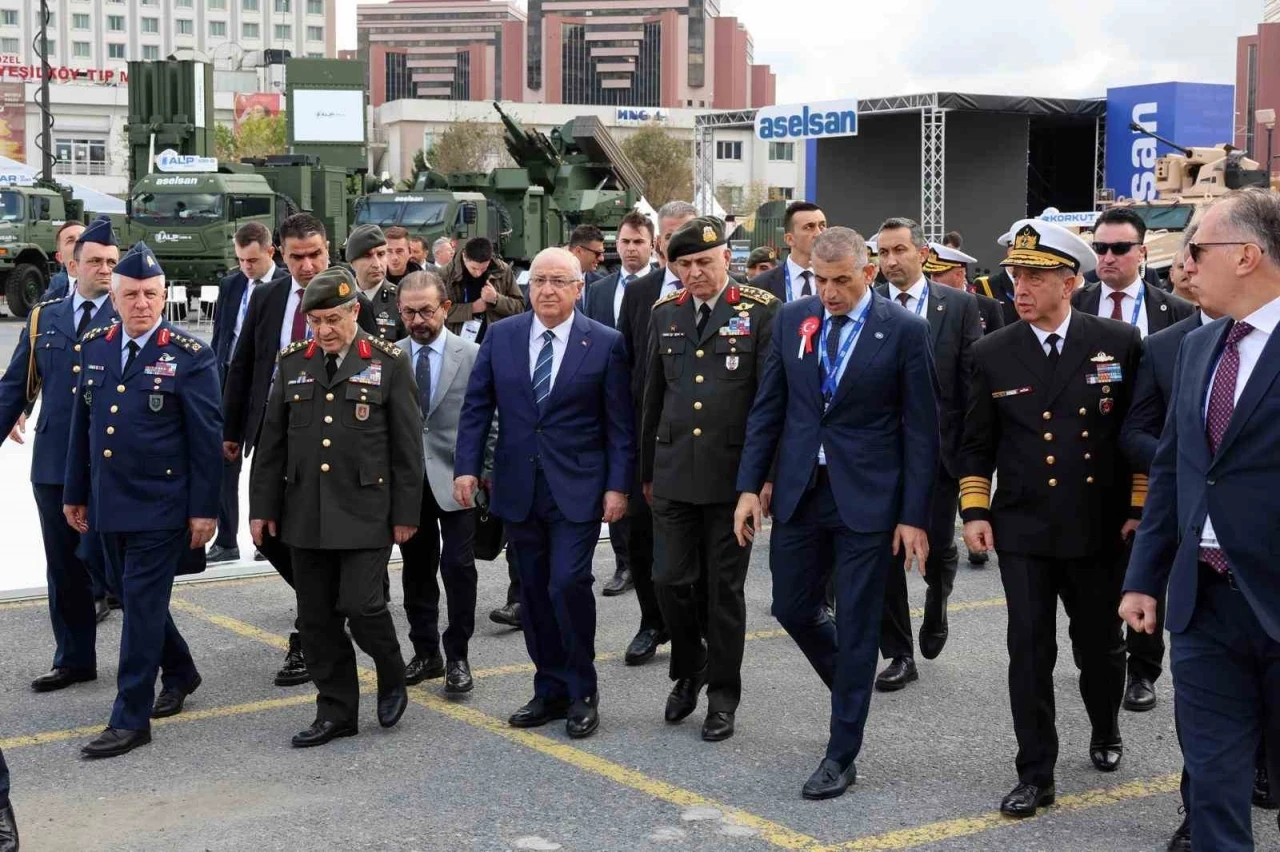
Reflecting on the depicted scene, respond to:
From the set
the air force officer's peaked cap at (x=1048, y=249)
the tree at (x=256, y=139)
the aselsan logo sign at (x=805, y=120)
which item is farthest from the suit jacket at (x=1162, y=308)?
the tree at (x=256, y=139)

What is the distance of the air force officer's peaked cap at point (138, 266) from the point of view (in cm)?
635

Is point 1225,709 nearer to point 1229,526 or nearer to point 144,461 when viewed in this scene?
point 1229,526

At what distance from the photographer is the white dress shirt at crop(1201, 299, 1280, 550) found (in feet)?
13.1

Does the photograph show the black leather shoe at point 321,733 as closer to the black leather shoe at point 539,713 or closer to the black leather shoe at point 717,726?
the black leather shoe at point 539,713

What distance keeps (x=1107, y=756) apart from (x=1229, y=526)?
6.99 ft

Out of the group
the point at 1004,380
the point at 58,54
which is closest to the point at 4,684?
the point at 1004,380

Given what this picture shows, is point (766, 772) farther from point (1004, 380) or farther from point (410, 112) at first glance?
point (410, 112)

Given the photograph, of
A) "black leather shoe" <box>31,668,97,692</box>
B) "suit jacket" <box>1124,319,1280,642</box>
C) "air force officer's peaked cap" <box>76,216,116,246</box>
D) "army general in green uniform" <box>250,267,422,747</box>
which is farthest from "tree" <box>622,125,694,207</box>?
"suit jacket" <box>1124,319,1280,642</box>

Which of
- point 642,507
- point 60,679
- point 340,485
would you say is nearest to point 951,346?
point 642,507

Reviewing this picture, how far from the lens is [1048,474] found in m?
5.59

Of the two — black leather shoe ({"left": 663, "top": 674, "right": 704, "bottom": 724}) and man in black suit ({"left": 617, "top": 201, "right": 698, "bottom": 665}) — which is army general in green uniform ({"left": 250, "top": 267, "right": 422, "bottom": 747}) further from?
Answer: man in black suit ({"left": 617, "top": 201, "right": 698, "bottom": 665})

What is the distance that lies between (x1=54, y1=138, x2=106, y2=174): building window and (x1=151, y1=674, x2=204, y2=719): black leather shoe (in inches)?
4084

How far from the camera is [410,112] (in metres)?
119

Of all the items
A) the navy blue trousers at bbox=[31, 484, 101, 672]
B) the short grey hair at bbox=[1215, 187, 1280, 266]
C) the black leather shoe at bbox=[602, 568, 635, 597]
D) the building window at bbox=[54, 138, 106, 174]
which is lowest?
the black leather shoe at bbox=[602, 568, 635, 597]
